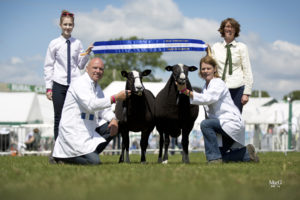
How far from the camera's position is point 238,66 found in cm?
779

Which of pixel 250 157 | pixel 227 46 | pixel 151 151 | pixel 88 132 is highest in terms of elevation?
pixel 227 46

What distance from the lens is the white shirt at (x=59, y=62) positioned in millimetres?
7715

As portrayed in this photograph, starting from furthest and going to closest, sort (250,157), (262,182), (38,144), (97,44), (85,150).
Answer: (38,144) → (97,44) → (250,157) → (85,150) → (262,182)

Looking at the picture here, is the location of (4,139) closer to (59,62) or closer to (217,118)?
(59,62)

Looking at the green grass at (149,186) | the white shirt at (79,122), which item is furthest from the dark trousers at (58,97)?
the green grass at (149,186)

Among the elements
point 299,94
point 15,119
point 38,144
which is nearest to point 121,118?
point 38,144

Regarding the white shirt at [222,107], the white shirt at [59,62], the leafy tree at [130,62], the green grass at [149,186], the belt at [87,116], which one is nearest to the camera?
the green grass at [149,186]

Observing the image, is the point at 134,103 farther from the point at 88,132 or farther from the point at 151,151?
the point at 151,151

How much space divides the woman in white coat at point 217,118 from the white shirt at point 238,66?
56 centimetres

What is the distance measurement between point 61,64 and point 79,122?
1.80 meters

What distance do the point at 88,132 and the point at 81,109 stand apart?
397 millimetres

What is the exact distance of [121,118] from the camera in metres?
8.50

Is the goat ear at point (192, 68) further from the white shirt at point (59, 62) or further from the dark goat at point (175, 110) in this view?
the white shirt at point (59, 62)

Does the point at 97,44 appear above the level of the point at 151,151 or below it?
above
